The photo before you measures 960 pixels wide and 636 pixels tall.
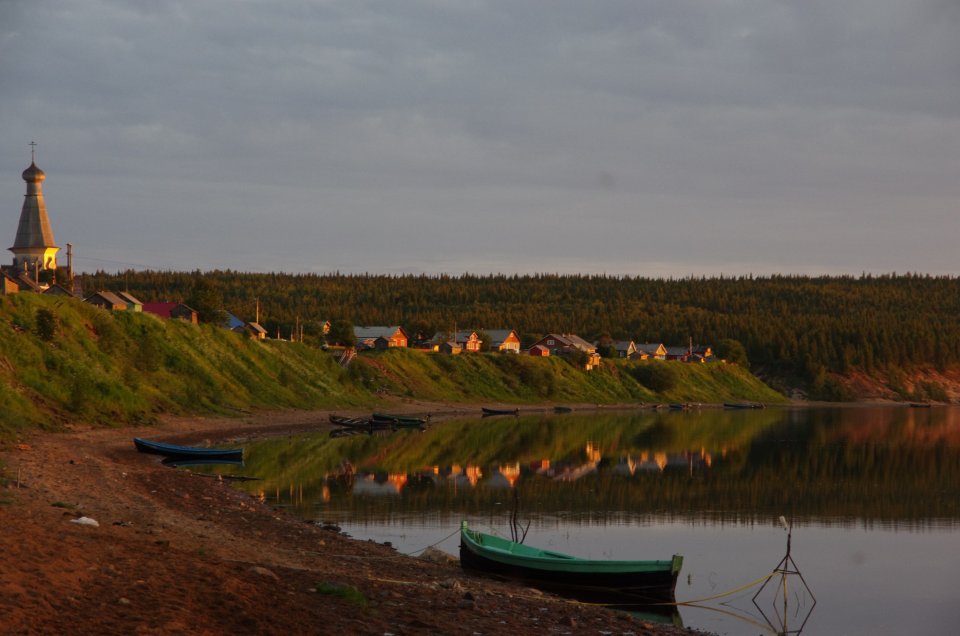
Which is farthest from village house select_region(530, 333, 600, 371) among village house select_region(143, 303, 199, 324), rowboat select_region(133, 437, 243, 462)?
rowboat select_region(133, 437, 243, 462)

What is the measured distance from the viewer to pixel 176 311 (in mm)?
117750

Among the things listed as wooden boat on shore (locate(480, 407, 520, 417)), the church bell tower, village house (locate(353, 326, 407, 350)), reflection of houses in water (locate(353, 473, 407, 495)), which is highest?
the church bell tower

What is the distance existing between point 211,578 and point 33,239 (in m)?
115

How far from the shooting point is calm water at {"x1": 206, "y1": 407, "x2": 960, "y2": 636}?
30797 millimetres

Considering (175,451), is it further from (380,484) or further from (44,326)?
(44,326)

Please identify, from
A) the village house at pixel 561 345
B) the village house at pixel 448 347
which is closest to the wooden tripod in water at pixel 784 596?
the village house at pixel 448 347

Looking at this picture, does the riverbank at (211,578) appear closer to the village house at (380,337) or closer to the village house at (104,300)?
the village house at (104,300)

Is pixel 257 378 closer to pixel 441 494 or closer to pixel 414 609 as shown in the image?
pixel 441 494

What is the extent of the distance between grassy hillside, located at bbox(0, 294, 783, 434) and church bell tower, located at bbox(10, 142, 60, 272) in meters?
33.0

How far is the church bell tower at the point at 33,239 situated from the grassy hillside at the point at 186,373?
33.0 m

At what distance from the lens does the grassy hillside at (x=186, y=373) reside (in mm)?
64625

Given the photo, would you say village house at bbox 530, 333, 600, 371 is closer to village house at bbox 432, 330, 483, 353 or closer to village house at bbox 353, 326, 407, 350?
village house at bbox 432, 330, 483, 353

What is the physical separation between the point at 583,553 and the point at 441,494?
1484 cm

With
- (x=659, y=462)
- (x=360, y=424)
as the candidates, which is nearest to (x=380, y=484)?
(x=659, y=462)
